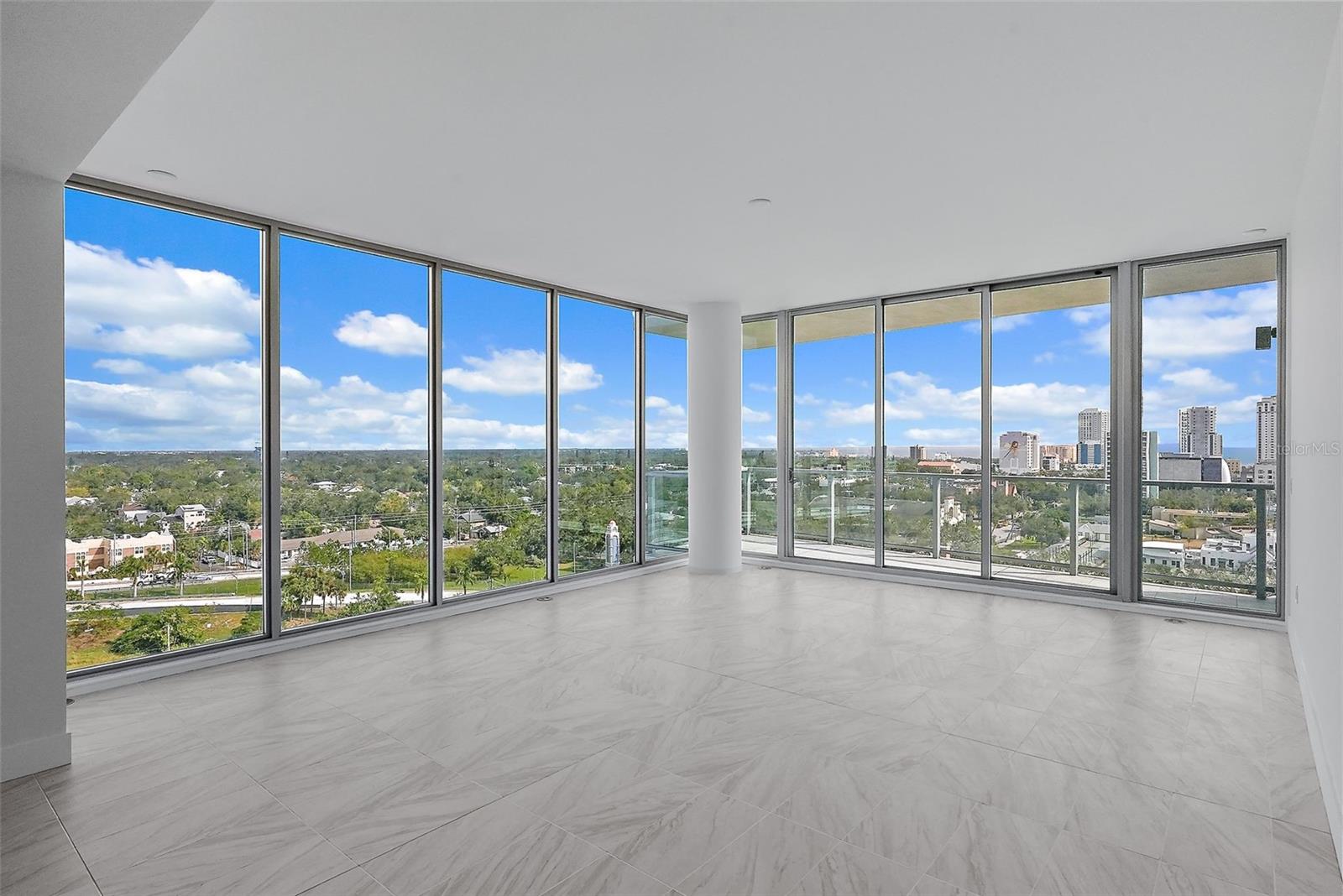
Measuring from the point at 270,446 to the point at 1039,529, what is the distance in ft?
20.5

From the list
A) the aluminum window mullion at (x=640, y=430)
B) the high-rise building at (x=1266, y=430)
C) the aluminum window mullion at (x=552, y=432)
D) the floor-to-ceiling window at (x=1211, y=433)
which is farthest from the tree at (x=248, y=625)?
the high-rise building at (x=1266, y=430)

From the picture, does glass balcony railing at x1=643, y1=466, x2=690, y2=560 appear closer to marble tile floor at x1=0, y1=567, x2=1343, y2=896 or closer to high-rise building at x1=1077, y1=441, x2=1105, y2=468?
marble tile floor at x1=0, y1=567, x2=1343, y2=896

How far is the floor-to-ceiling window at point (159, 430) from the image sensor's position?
12.7ft

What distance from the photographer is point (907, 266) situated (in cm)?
570

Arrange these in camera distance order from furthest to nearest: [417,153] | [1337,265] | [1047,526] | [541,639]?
[1047,526] < [541,639] < [417,153] < [1337,265]

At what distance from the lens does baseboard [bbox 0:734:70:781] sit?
278cm

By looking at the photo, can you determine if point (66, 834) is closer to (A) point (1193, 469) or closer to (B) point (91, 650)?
(B) point (91, 650)

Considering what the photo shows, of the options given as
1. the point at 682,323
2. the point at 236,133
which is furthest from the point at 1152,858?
the point at 682,323

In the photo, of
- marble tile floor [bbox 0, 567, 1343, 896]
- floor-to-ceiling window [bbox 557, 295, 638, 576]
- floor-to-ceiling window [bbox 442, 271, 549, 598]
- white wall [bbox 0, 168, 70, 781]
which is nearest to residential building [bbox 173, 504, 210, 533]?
marble tile floor [bbox 0, 567, 1343, 896]

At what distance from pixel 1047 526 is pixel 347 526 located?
585 centimetres

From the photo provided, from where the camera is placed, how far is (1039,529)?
244 inches

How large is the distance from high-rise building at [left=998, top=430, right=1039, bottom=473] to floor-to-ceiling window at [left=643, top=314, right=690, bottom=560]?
10.3 ft

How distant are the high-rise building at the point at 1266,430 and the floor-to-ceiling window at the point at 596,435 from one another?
5.34m

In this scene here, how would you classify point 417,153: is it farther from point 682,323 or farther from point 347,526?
point 682,323
